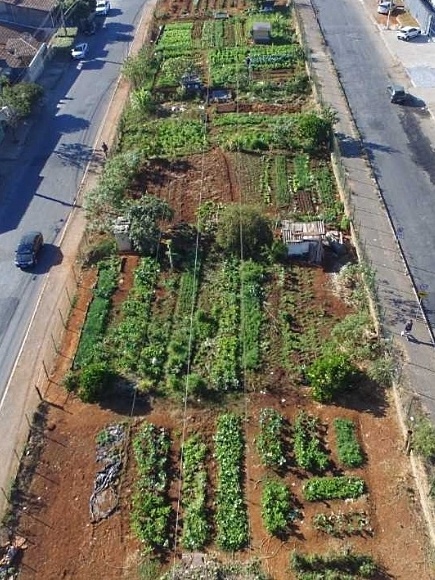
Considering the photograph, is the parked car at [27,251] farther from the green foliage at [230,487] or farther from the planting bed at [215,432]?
the green foliage at [230,487]

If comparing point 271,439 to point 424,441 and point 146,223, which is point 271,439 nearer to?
point 424,441

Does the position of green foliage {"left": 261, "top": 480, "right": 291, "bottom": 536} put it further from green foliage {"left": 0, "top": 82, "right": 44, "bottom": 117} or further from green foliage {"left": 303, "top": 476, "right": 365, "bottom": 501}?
green foliage {"left": 0, "top": 82, "right": 44, "bottom": 117}

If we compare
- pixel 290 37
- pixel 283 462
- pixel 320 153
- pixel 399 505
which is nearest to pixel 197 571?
pixel 283 462

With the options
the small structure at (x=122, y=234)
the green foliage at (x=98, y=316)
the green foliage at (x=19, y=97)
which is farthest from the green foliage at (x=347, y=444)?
the green foliage at (x=19, y=97)

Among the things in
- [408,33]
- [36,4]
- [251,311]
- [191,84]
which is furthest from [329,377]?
[36,4]

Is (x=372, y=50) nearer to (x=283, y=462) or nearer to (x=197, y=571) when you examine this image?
(x=283, y=462)

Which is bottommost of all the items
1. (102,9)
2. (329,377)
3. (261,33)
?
(329,377)
